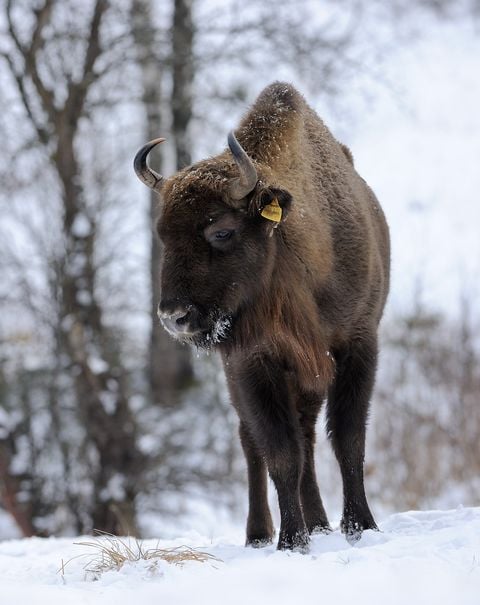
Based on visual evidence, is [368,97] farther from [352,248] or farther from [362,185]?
[352,248]

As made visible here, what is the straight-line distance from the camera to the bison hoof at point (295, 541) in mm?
5649

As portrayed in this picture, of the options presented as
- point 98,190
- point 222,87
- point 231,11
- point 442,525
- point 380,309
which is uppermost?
point 231,11

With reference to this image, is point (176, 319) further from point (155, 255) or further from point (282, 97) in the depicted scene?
point (155, 255)

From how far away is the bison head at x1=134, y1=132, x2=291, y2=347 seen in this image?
215 inches

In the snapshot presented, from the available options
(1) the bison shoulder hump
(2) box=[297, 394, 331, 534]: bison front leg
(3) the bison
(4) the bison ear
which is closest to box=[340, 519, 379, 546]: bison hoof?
(3) the bison

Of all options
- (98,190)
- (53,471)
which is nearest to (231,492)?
(53,471)

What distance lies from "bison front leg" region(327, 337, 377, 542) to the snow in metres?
0.63

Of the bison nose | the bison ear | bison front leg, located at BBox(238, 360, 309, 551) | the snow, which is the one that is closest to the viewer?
the snow

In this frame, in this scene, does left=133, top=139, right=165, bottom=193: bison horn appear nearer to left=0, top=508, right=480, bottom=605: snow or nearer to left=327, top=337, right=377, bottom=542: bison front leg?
left=327, top=337, right=377, bottom=542: bison front leg

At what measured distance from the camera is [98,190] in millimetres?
16219

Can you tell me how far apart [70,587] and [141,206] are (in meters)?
14.5

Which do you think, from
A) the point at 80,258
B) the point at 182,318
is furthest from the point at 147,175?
the point at 80,258

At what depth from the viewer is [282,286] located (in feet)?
19.7

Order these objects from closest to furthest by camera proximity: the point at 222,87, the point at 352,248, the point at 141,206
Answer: the point at 352,248 → the point at 222,87 → the point at 141,206
